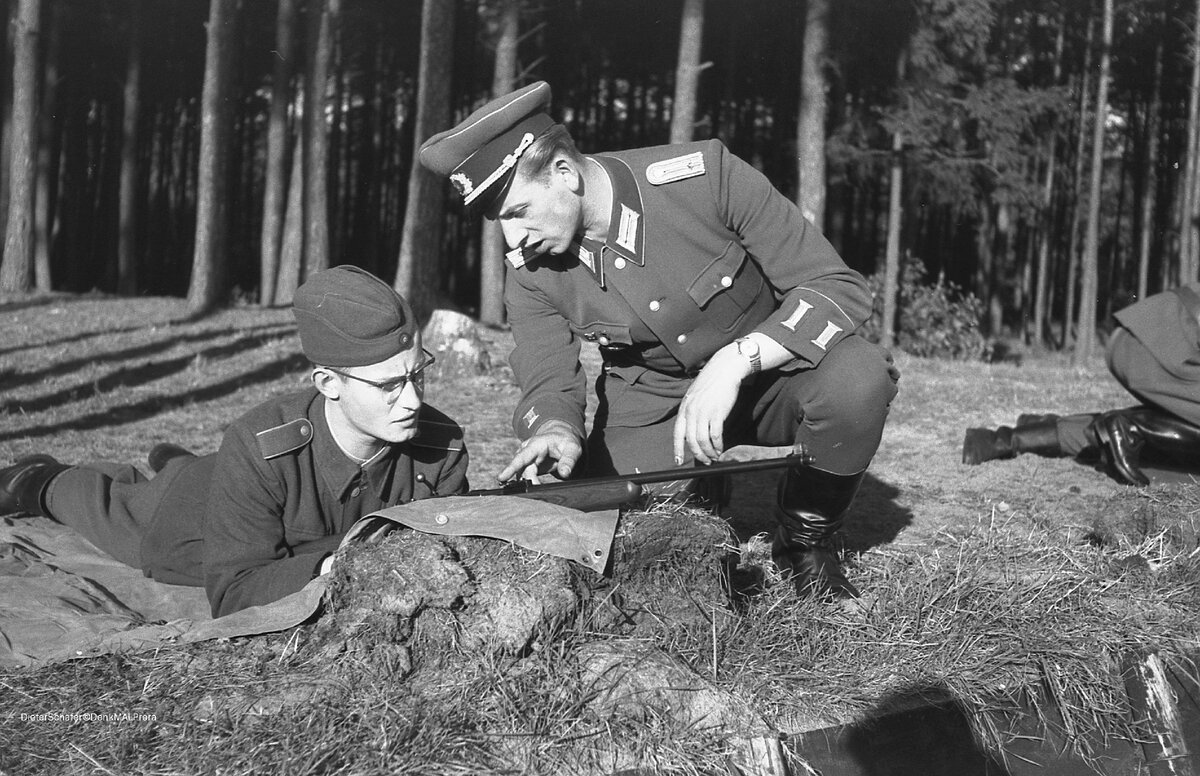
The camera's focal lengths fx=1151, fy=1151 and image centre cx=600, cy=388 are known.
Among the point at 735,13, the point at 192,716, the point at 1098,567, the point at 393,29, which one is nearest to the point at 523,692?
the point at 192,716

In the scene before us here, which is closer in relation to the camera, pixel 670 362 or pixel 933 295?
pixel 670 362

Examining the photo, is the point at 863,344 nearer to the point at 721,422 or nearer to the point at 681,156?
the point at 721,422

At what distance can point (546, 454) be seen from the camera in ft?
11.2

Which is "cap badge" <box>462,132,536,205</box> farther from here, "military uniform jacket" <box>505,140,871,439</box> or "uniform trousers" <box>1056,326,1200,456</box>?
"uniform trousers" <box>1056,326,1200,456</box>

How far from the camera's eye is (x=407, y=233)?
14.0 m

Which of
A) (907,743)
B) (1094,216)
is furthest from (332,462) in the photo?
(1094,216)

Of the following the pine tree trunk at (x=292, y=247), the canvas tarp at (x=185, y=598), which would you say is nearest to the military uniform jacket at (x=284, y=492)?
the canvas tarp at (x=185, y=598)

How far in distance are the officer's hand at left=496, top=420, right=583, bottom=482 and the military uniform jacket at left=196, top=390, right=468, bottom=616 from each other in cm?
52

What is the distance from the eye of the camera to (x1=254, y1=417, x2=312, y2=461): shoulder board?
11.5 feet

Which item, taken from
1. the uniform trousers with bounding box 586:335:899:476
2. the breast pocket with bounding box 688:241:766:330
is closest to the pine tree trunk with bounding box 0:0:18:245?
the breast pocket with bounding box 688:241:766:330

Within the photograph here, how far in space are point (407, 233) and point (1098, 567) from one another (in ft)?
36.8

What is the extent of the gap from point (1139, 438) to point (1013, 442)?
706mm

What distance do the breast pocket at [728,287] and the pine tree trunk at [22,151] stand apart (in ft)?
60.2

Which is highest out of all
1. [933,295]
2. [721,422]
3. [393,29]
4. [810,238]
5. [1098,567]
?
[393,29]
